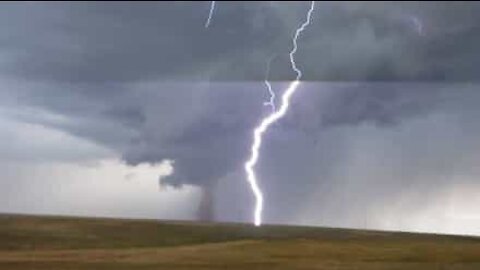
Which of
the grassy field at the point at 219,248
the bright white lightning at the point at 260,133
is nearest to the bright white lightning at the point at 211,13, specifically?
the bright white lightning at the point at 260,133

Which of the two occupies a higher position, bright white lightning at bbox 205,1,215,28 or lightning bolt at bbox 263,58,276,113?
bright white lightning at bbox 205,1,215,28

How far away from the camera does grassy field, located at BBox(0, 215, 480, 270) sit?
23.6 inches

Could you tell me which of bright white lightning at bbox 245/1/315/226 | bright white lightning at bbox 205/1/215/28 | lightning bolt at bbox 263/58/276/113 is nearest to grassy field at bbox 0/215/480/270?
bright white lightning at bbox 245/1/315/226

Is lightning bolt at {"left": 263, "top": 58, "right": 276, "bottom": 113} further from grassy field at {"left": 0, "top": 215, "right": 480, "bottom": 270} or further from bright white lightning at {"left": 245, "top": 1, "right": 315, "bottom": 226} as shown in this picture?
grassy field at {"left": 0, "top": 215, "right": 480, "bottom": 270}

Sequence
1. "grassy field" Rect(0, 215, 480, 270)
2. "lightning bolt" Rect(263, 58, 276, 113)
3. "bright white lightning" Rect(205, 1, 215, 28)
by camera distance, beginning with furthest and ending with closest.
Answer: "bright white lightning" Rect(205, 1, 215, 28) → "lightning bolt" Rect(263, 58, 276, 113) → "grassy field" Rect(0, 215, 480, 270)

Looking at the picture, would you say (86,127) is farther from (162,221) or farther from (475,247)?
(475,247)

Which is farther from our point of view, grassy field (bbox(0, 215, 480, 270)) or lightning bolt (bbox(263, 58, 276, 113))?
lightning bolt (bbox(263, 58, 276, 113))

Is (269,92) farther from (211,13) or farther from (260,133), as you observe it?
(211,13)

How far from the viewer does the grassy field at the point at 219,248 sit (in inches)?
23.6

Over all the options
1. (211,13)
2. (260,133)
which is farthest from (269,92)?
(211,13)

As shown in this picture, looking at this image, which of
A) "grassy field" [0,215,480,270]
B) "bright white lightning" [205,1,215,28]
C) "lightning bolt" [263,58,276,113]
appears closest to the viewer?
"grassy field" [0,215,480,270]

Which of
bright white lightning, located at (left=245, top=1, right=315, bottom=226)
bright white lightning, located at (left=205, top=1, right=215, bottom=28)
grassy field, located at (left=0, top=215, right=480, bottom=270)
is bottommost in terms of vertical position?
grassy field, located at (left=0, top=215, right=480, bottom=270)

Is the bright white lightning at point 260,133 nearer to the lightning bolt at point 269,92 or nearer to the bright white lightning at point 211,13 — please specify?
the lightning bolt at point 269,92

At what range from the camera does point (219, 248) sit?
1.97ft
